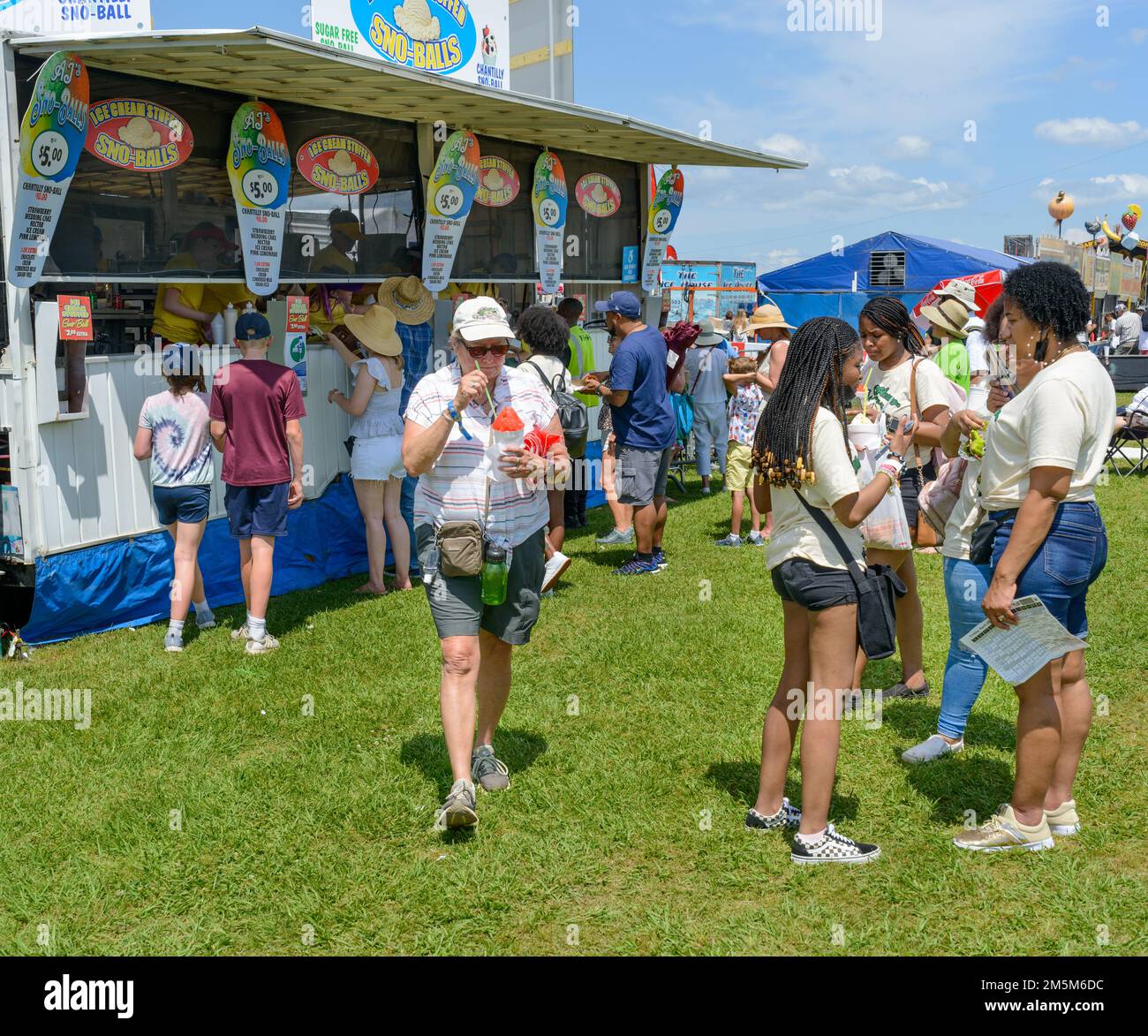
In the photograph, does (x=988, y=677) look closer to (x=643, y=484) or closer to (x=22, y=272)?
(x=643, y=484)

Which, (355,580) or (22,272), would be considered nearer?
(22,272)

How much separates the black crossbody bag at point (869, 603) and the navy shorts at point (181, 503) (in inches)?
163

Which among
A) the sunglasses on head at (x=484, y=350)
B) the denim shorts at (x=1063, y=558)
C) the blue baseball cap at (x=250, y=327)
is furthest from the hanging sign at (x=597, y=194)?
the denim shorts at (x=1063, y=558)

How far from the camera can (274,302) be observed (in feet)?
26.2

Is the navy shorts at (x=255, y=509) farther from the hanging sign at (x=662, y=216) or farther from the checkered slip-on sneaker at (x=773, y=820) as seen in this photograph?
the hanging sign at (x=662, y=216)

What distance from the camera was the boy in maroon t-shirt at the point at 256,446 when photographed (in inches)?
260

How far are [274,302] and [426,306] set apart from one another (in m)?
1.29

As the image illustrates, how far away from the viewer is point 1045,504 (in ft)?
11.7

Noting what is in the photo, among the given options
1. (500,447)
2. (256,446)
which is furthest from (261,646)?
(500,447)

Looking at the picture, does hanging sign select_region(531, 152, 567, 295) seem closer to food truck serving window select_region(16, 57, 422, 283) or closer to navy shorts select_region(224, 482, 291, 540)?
food truck serving window select_region(16, 57, 422, 283)

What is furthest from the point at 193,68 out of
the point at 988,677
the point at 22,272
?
the point at 988,677

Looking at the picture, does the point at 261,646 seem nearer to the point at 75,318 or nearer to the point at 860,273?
the point at 75,318

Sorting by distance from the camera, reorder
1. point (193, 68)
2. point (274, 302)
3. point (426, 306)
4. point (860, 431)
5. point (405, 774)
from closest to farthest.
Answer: point (860, 431) → point (405, 774) → point (193, 68) → point (274, 302) → point (426, 306)

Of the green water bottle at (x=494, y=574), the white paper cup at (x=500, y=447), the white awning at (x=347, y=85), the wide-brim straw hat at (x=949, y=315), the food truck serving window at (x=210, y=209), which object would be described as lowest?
the green water bottle at (x=494, y=574)
